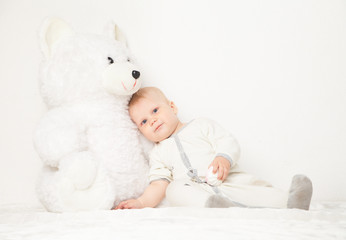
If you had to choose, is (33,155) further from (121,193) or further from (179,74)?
(179,74)

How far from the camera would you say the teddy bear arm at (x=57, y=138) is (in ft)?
3.80

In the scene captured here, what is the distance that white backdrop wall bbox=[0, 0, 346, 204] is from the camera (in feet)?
4.91

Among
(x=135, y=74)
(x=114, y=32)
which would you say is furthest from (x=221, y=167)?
(x=114, y=32)

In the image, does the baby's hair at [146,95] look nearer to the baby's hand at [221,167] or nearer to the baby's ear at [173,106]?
the baby's ear at [173,106]

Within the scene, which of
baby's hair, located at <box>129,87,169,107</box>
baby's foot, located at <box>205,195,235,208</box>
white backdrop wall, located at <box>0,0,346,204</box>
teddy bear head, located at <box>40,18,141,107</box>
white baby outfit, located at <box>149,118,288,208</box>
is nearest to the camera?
baby's foot, located at <box>205,195,235,208</box>

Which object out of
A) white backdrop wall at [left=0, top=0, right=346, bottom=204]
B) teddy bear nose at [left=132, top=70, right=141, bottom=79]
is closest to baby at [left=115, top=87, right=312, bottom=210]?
teddy bear nose at [left=132, top=70, right=141, bottom=79]

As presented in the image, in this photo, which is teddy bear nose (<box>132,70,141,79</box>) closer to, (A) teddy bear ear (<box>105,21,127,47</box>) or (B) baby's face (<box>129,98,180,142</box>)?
(B) baby's face (<box>129,98,180,142</box>)

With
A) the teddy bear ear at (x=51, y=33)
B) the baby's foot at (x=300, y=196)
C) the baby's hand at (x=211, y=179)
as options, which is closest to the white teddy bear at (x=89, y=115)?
the teddy bear ear at (x=51, y=33)

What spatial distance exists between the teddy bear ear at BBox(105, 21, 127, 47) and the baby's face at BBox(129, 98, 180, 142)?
10.8 inches

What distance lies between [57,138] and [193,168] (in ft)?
1.37

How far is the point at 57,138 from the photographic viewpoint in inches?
45.8

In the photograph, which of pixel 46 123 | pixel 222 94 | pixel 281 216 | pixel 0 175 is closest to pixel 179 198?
pixel 281 216

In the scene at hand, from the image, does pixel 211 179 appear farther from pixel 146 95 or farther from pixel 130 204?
pixel 146 95

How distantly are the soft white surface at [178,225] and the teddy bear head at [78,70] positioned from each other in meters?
0.43
